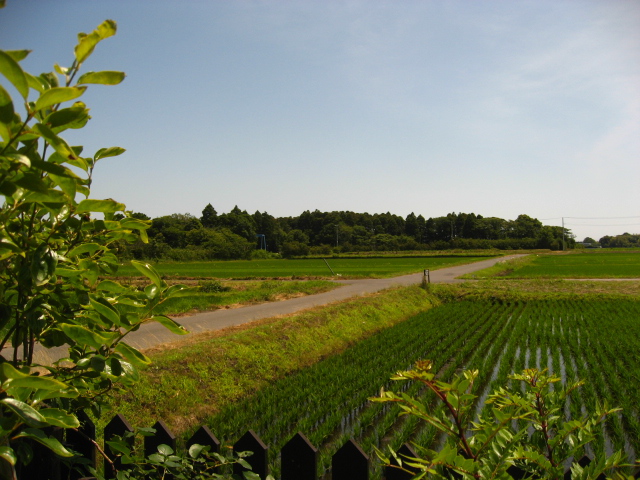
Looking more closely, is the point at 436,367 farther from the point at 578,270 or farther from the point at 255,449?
the point at 578,270

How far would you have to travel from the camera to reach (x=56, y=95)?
2.16ft

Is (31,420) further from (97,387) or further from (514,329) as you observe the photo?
(514,329)

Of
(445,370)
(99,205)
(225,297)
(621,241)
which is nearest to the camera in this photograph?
(99,205)

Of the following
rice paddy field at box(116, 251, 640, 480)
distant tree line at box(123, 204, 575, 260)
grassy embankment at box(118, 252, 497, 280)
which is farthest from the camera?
distant tree line at box(123, 204, 575, 260)

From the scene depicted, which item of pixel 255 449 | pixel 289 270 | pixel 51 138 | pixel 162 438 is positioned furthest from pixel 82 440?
pixel 289 270

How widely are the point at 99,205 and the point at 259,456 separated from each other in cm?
93

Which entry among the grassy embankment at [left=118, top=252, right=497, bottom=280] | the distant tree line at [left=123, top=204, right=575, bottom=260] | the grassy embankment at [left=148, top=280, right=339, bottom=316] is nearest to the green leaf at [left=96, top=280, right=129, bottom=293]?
the grassy embankment at [left=148, top=280, right=339, bottom=316]

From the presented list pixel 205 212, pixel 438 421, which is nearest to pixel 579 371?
pixel 438 421

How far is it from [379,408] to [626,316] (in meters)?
10.2

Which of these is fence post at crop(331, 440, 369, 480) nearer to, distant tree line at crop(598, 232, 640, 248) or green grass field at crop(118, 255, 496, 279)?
green grass field at crop(118, 255, 496, 279)

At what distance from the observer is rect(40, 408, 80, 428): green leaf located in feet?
2.40

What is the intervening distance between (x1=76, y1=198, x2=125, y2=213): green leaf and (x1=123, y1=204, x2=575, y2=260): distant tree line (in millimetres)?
52248

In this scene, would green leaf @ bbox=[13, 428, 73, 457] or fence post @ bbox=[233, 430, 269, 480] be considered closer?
green leaf @ bbox=[13, 428, 73, 457]

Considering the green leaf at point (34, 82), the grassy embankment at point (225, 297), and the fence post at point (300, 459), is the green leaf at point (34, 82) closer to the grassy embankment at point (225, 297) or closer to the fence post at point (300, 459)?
the fence post at point (300, 459)
